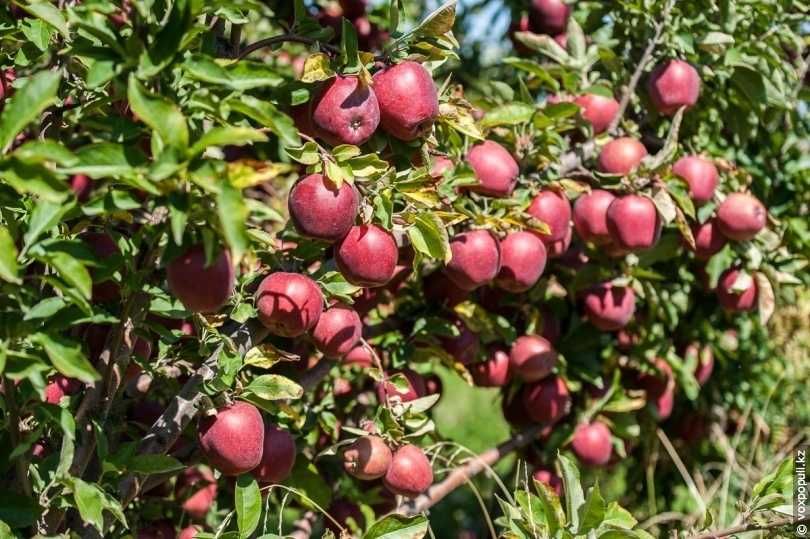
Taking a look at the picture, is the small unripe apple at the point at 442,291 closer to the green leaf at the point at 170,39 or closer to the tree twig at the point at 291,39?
the tree twig at the point at 291,39

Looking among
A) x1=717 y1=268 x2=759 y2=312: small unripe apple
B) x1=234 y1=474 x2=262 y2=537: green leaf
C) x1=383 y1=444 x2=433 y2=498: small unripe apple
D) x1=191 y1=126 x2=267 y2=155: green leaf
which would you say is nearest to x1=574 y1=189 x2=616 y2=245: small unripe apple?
x1=717 y1=268 x2=759 y2=312: small unripe apple

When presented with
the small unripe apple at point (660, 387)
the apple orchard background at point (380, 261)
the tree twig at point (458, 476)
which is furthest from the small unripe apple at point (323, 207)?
the small unripe apple at point (660, 387)

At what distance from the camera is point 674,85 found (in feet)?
6.36

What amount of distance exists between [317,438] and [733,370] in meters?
1.30

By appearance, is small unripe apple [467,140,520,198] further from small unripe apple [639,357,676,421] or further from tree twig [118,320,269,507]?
small unripe apple [639,357,676,421]

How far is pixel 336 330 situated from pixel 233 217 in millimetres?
543

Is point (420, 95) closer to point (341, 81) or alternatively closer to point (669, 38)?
point (341, 81)

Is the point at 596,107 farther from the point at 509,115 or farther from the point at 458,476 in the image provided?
the point at 458,476

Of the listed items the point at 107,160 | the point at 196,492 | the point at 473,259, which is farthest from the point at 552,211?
the point at 107,160

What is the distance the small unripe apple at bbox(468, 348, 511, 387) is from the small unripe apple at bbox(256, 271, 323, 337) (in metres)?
0.64

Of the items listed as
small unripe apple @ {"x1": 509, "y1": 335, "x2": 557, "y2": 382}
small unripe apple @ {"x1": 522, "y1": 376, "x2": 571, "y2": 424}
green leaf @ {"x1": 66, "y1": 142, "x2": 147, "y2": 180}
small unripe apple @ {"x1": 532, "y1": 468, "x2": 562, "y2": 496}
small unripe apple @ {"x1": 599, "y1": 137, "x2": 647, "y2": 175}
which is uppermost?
green leaf @ {"x1": 66, "y1": 142, "x2": 147, "y2": 180}

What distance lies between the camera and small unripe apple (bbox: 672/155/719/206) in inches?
76.4

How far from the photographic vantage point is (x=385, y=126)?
1436 mm

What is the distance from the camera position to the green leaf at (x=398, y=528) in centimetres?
136
